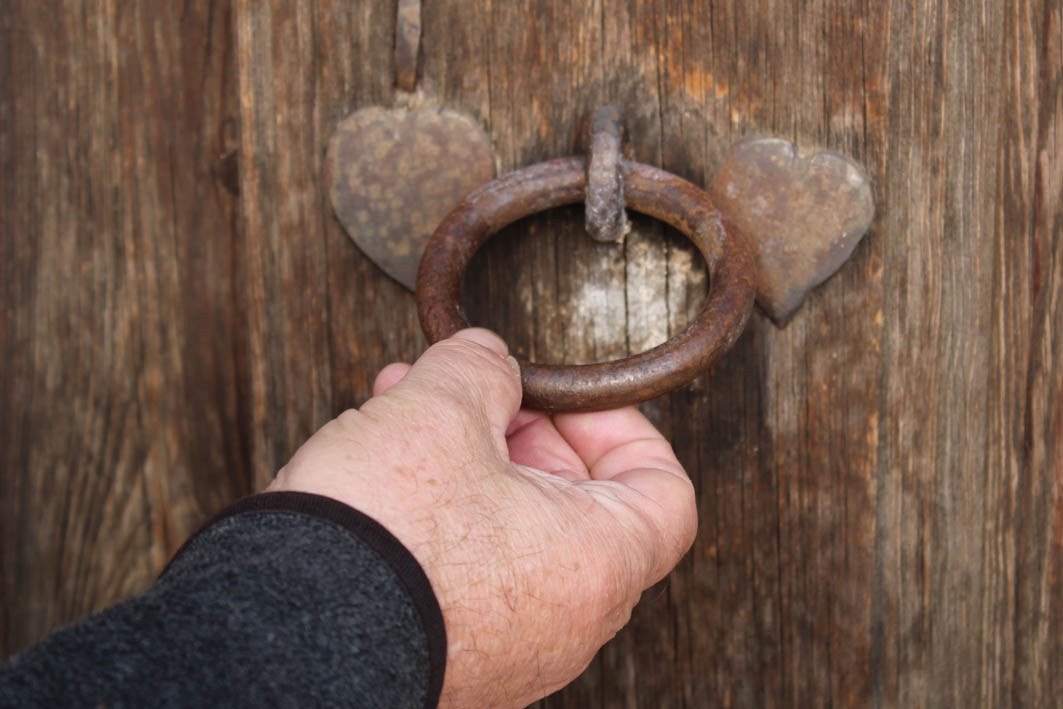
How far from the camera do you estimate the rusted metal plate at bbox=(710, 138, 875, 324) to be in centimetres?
80

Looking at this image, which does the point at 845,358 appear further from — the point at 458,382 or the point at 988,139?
the point at 458,382

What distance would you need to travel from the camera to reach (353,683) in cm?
47

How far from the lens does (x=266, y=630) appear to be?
45cm

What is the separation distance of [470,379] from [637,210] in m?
0.26

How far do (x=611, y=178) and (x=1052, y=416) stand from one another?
520 mm

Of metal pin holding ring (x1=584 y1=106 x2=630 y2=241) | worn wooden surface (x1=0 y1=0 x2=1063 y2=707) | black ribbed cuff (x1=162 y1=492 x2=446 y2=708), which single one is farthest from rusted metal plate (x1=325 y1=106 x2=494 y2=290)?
black ribbed cuff (x1=162 y1=492 x2=446 y2=708)

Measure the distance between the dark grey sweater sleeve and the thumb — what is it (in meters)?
0.12

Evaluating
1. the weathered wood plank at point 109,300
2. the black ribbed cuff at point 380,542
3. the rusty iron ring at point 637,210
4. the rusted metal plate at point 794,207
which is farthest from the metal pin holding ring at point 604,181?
the weathered wood plank at point 109,300

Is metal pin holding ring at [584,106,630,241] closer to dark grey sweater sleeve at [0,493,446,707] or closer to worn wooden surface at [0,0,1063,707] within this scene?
worn wooden surface at [0,0,1063,707]

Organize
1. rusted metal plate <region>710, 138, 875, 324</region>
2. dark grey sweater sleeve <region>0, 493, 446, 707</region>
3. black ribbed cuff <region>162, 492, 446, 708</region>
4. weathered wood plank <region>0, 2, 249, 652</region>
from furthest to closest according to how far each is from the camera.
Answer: weathered wood plank <region>0, 2, 249, 652</region> → rusted metal plate <region>710, 138, 875, 324</region> → black ribbed cuff <region>162, 492, 446, 708</region> → dark grey sweater sleeve <region>0, 493, 446, 707</region>

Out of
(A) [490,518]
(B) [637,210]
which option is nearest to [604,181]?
(B) [637,210]

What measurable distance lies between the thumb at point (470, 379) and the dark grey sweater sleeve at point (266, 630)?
118 millimetres

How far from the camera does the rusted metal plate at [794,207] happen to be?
803 millimetres

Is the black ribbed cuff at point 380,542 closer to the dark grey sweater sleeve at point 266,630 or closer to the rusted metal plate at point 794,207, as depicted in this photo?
the dark grey sweater sleeve at point 266,630
